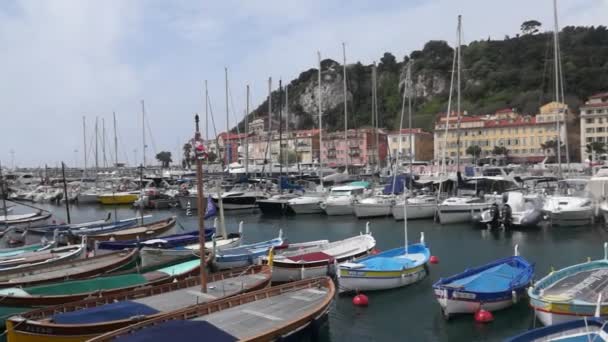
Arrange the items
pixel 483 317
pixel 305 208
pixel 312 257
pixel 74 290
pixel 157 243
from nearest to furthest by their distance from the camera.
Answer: pixel 483 317, pixel 74 290, pixel 312 257, pixel 157 243, pixel 305 208

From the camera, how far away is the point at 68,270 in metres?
19.7

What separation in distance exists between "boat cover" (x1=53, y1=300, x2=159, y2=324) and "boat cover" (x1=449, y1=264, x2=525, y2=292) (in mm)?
9320

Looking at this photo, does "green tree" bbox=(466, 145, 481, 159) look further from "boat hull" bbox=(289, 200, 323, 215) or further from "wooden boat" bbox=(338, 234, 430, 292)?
"wooden boat" bbox=(338, 234, 430, 292)

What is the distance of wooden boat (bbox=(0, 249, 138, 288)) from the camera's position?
705 inches

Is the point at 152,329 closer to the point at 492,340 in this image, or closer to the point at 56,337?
the point at 56,337

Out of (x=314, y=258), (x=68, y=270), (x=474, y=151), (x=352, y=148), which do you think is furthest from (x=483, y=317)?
(x=352, y=148)

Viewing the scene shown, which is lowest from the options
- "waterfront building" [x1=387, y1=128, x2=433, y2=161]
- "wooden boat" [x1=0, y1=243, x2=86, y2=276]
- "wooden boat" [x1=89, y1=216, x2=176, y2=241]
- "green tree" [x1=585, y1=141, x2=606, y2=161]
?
"wooden boat" [x1=89, y1=216, x2=176, y2=241]

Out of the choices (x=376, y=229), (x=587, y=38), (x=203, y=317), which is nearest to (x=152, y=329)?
(x=203, y=317)

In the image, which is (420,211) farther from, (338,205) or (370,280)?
(370,280)

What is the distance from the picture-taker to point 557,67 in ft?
136

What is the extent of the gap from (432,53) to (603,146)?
85634 mm

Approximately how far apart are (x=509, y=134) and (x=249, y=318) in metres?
101

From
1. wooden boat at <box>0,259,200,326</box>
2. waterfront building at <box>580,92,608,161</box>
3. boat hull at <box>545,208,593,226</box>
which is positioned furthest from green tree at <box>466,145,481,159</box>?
wooden boat at <box>0,259,200,326</box>

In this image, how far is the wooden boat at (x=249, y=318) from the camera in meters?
11.4
